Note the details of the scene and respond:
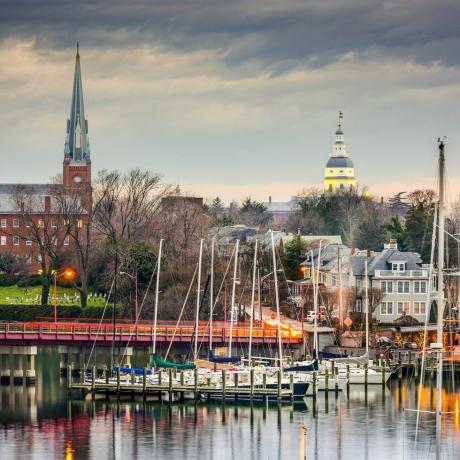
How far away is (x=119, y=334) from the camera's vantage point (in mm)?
117938

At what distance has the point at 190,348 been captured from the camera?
11600 centimetres

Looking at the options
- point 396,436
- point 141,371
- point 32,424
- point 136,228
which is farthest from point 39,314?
point 396,436

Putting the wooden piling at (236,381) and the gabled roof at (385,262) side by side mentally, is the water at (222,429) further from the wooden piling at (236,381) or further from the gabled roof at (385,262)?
the gabled roof at (385,262)

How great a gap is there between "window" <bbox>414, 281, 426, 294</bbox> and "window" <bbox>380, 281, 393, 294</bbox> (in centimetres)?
218

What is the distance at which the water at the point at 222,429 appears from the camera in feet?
284

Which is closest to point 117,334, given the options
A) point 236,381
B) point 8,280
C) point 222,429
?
point 236,381

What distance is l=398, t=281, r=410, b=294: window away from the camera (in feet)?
479

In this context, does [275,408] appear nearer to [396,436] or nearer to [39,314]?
[396,436]

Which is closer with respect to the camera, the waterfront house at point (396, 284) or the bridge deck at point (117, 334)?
the bridge deck at point (117, 334)

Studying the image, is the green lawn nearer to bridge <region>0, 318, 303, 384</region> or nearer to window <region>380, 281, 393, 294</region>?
window <region>380, 281, 393, 294</region>

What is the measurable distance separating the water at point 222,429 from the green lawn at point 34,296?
54430mm

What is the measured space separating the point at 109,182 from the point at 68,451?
102009 millimetres

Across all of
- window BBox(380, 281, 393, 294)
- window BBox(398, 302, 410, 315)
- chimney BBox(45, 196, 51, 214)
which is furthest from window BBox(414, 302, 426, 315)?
chimney BBox(45, 196, 51, 214)

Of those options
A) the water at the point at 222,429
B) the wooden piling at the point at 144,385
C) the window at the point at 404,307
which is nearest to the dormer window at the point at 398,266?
the window at the point at 404,307
